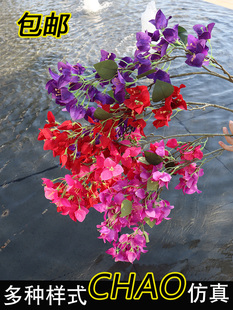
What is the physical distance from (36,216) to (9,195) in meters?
0.25

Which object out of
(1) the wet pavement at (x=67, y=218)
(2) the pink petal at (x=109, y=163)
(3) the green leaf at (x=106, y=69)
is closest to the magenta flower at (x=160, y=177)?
(2) the pink petal at (x=109, y=163)

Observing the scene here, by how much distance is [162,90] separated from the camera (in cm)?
71

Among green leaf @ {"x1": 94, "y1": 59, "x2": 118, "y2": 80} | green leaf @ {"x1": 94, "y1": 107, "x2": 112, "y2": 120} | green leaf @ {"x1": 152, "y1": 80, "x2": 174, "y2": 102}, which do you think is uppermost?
green leaf @ {"x1": 94, "y1": 59, "x2": 118, "y2": 80}

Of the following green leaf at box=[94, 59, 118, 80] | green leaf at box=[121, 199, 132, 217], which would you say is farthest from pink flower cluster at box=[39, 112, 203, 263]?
green leaf at box=[94, 59, 118, 80]

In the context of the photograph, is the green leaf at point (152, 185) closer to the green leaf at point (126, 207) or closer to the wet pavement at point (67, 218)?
the green leaf at point (126, 207)

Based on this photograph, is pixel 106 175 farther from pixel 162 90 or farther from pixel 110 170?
pixel 162 90

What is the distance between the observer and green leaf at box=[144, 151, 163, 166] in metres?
0.80

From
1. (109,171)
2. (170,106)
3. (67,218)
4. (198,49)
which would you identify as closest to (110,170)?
(109,171)

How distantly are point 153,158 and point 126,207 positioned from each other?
142mm

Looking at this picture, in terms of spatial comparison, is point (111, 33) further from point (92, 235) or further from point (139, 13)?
point (92, 235)

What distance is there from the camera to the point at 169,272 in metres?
1.41

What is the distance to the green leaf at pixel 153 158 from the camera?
2.63 feet

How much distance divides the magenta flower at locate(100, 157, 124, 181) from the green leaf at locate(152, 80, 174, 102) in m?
0.18

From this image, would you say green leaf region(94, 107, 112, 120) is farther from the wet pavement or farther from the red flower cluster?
the wet pavement
